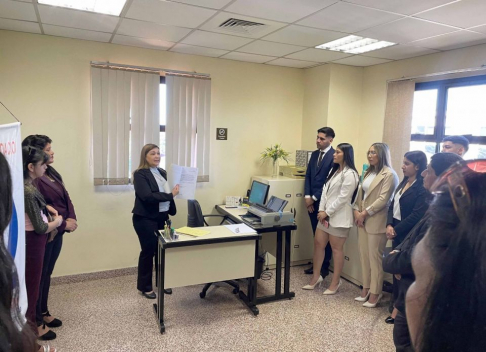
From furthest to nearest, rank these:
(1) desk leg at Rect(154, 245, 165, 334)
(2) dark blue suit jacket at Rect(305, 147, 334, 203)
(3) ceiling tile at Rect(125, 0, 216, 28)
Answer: (2) dark blue suit jacket at Rect(305, 147, 334, 203)
(1) desk leg at Rect(154, 245, 165, 334)
(3) ceiling tile at Rect(125, 0, 216, 28)

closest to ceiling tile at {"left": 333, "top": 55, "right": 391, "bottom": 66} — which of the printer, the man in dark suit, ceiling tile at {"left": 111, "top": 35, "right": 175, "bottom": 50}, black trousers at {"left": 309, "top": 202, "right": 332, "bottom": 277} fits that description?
the man in dark suit

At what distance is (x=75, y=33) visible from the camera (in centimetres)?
327

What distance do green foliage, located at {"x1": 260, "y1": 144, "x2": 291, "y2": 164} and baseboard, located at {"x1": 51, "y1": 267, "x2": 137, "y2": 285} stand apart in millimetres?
2140

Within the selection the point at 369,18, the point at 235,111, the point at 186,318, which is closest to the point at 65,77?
the point at 235,111

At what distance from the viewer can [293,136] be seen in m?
4.75

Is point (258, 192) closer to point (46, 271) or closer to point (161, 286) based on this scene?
point (161, 286)

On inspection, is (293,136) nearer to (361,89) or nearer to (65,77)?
(361,89)

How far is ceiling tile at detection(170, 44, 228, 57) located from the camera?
3.67 m

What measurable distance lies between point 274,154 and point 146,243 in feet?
6.62

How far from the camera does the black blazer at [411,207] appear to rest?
2.76 metres

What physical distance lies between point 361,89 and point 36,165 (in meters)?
3.81

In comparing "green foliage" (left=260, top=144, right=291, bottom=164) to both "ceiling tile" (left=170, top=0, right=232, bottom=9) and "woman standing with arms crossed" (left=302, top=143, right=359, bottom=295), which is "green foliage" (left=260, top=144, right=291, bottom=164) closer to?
"woman standing with arms crossed" (left=302, top=143, right=359, bottom=295)

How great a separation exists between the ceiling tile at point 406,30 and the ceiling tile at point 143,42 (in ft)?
6.44

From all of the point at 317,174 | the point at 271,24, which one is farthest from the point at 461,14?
the point at 317,174
